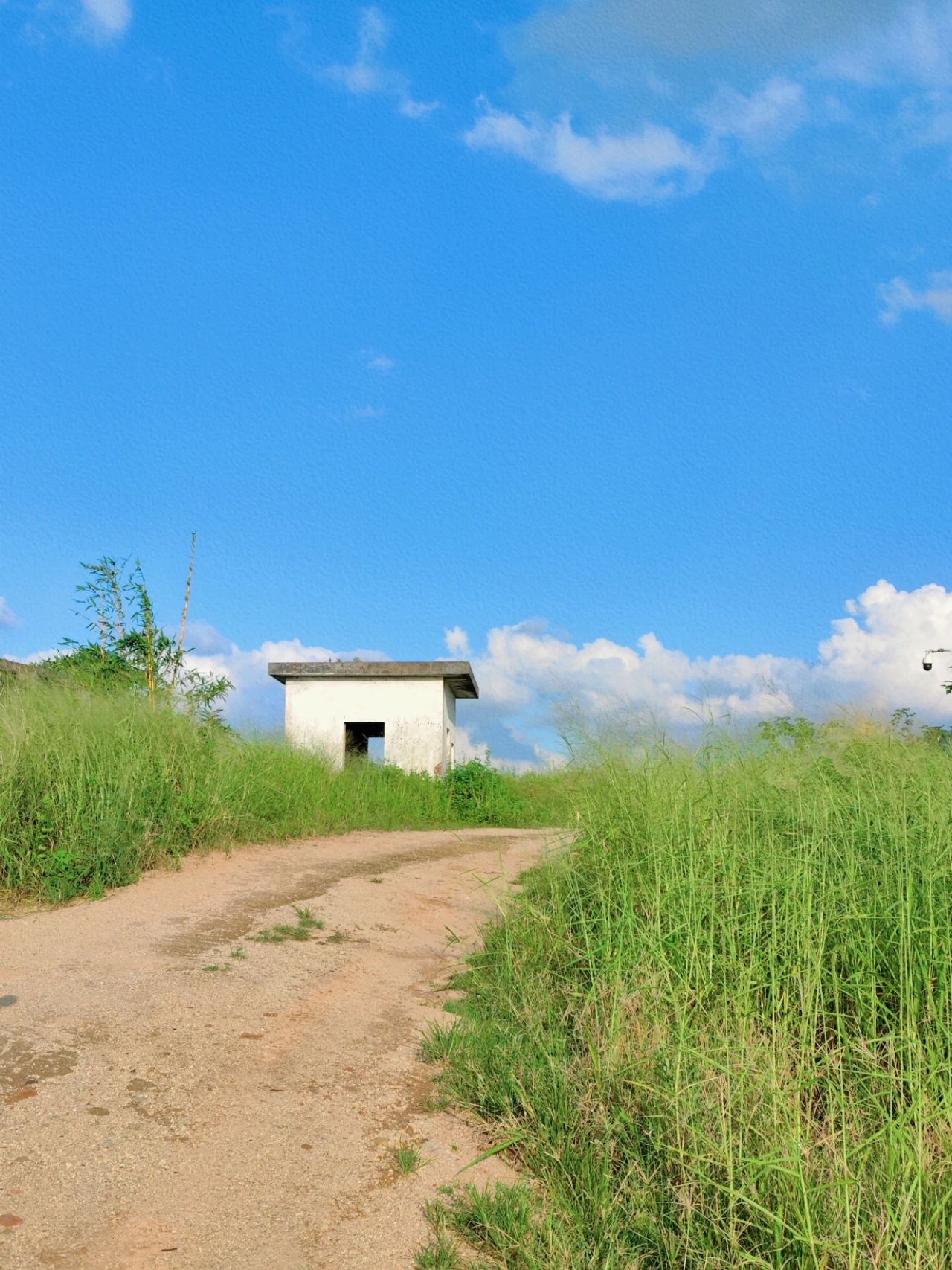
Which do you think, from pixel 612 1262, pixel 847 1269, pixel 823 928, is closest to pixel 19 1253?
pixel 612 1262

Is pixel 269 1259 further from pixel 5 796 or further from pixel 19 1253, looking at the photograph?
pixel 5 796

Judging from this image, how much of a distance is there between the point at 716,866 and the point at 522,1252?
250cm

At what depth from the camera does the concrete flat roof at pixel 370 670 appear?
1819cm

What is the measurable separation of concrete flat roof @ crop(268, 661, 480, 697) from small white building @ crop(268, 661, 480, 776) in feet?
0.05

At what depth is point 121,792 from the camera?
827 centimetres

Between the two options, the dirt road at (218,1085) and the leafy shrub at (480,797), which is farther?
the leafy shrub at (480,797)

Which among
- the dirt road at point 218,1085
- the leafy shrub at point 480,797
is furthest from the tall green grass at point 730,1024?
the leafy shrub at point 480,797

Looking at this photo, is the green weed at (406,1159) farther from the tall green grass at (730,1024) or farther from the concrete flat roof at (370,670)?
the concrete flat roof at (370,670)

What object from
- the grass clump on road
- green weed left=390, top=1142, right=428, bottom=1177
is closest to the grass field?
green weed left=390, top=1142, right=428, bottom=1177

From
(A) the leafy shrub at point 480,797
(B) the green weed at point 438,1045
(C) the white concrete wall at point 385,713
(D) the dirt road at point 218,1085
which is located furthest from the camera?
(C) the white concrete wall at point 385,713

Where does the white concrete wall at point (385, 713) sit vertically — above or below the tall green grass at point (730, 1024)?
above

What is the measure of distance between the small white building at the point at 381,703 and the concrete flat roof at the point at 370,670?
0.01m

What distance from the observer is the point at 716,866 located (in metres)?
5.16

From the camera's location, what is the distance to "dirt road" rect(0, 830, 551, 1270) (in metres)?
3.28
